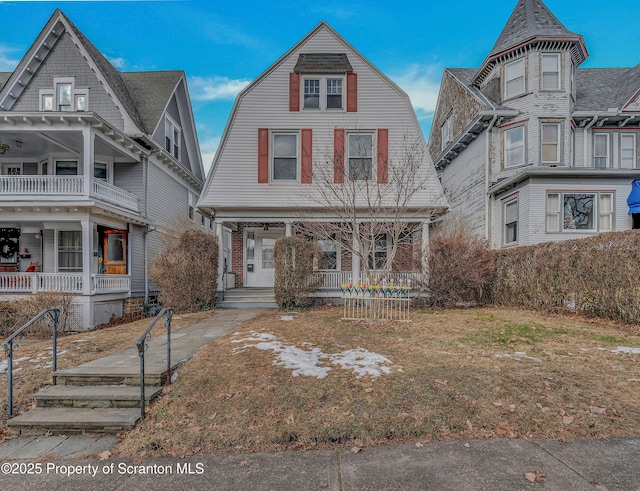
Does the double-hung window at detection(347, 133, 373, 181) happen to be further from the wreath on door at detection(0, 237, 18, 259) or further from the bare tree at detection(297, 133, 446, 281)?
the wreath on door at detection(0, 237, 18, 259)

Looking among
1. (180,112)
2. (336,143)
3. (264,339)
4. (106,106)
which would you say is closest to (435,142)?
(336,143)

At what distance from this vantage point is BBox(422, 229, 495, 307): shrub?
10461 mm

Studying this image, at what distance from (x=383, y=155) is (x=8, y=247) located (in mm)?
15200

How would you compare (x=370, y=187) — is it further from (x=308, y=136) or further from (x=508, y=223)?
(x=508, y=223)

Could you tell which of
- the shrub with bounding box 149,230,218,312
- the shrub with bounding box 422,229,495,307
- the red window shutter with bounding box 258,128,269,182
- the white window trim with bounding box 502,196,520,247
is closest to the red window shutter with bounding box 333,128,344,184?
the red window shutter with bounding box 258,128,269,182

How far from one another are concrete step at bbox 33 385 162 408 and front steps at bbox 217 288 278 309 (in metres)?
7.02

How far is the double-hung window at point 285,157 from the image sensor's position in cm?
1277

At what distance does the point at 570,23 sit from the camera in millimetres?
15070

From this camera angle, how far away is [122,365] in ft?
A: 16.8

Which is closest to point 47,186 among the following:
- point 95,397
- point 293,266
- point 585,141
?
point 293,266

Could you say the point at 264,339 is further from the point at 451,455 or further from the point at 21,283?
the point at 21,283

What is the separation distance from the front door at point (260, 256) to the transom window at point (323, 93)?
513cm

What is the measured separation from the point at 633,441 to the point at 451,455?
173 centimetres

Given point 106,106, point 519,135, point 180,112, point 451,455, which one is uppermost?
point 180,112
